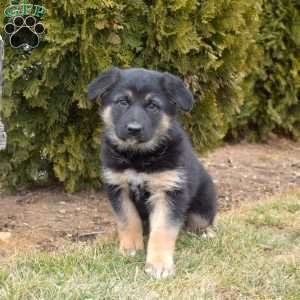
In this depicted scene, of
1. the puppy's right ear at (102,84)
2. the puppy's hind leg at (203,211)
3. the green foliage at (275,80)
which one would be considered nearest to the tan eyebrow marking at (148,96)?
the puppy's right ear at (102,84)

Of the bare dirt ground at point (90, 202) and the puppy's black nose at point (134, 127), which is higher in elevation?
the puppy's black nose at point (134, 127)

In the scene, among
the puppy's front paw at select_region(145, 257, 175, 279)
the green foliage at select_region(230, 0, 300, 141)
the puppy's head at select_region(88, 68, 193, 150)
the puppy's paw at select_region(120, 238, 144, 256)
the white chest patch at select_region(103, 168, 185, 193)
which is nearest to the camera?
the puppy's front paw at select_region(145, 257, 175, 279)

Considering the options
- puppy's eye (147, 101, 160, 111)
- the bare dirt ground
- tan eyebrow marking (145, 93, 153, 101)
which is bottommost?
the bare dirt ground

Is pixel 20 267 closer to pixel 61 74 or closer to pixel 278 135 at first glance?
pixel 61 74

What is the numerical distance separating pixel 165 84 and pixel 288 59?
4743mm

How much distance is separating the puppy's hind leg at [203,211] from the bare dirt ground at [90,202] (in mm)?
712

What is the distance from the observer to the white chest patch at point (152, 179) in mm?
4250

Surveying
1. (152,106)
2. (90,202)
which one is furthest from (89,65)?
(152,106)

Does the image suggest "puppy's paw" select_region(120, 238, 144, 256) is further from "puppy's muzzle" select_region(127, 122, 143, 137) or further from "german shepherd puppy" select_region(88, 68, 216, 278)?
"puppy's muzzle" select_region(127, 122, 143, 137)

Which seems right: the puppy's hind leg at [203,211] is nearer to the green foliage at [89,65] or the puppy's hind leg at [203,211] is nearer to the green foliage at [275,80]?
the green foliage at [89,65]

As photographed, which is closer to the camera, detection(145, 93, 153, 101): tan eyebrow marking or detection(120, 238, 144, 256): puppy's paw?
detection(145, 93, 153, 101): tan eyebrow marking

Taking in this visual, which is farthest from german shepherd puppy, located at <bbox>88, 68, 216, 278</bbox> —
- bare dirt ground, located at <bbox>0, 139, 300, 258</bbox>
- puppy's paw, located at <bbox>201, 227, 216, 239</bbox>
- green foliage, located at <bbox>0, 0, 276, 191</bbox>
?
green foliage, located at <bbox>0, 0, 276, 191</bbox>

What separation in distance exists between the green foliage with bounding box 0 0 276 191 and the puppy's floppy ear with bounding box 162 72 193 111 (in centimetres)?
134

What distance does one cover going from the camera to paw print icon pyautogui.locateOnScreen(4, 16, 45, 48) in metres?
5.52
